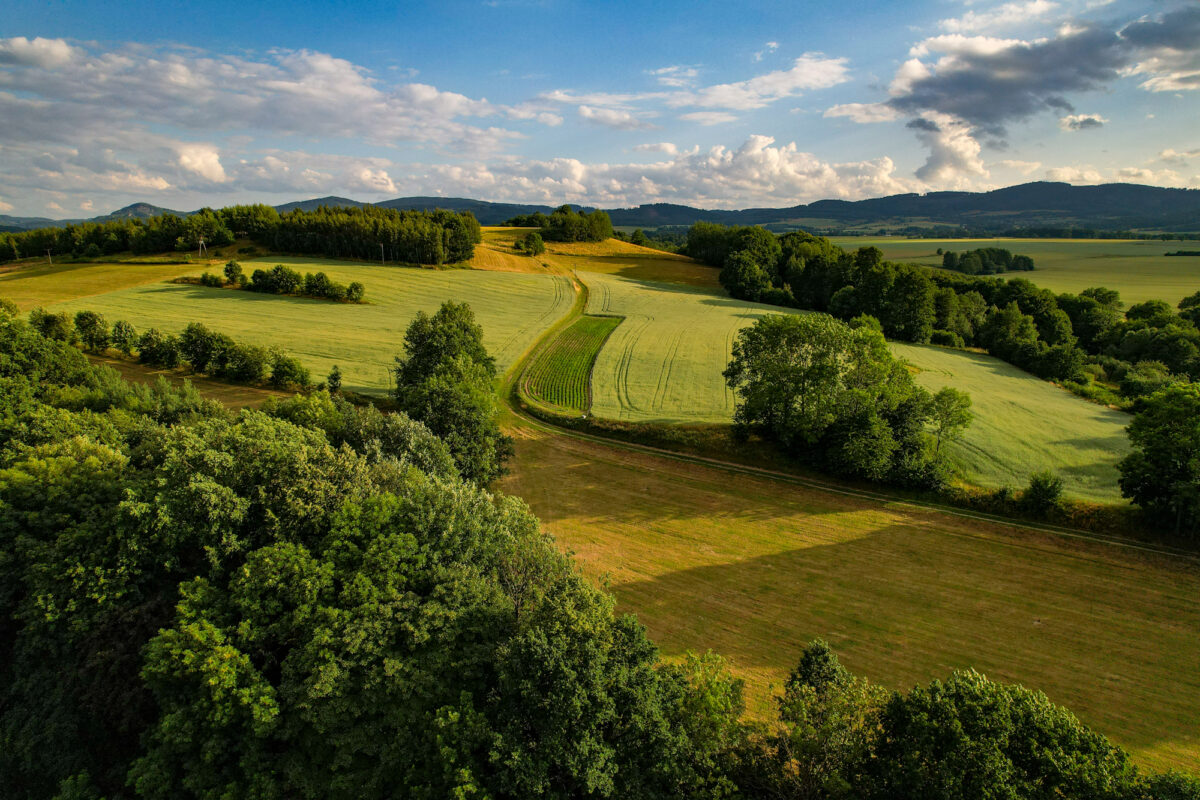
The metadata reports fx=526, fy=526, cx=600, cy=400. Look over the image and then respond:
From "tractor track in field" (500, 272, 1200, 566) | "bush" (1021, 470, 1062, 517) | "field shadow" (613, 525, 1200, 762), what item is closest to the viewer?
"field shadow" (613, 525, 1200, 762)

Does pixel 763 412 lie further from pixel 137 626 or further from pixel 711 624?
pixel 137 626

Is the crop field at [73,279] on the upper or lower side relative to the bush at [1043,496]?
upper

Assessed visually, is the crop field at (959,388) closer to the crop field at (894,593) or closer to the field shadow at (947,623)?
the crop field at (894,593)

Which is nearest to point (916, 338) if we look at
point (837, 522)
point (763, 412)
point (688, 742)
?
point (763, 412)

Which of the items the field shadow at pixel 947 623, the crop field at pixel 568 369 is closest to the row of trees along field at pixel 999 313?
the field shadow at pixel 947 623

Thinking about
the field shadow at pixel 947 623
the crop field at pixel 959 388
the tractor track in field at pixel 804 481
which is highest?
the crop field at pixel 959 388

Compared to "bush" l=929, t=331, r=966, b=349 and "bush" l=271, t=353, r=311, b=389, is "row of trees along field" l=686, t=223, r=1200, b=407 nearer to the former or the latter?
"bush" l=929, t=331, r=966, b=349

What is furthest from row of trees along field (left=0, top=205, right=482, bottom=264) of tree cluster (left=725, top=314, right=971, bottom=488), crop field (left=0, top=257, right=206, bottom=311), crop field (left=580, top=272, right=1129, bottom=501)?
tree cluster (left=725, top=314, right=971, bottom=488)
